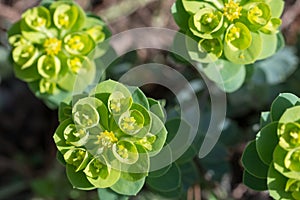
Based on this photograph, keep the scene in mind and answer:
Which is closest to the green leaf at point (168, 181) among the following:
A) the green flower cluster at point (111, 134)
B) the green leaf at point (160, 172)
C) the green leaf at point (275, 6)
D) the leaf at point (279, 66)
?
the green leaf at point (160, 172)

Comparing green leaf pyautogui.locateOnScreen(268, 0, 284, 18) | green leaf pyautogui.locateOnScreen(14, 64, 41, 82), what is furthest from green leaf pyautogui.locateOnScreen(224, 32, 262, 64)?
green leaf pyautogui.locateOnScreen(14, 64, 41, 82)

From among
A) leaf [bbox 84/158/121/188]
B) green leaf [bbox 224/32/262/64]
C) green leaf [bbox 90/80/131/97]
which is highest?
green leaf [bbox 90/80/131/97]

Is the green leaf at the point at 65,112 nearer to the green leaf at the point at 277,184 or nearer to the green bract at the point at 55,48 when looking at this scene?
the green bract at the point at 55,48

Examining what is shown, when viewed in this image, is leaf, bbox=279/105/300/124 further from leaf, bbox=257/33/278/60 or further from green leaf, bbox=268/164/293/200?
leaf, bbox=257/33/278/60

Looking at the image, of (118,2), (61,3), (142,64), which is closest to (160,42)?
(142,64)

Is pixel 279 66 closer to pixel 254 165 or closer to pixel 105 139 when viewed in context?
pixel 254 165

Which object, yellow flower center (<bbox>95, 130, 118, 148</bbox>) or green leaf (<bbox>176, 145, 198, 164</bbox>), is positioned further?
green leaf (<bbox>176, 145, 198, 164</bbox>)
